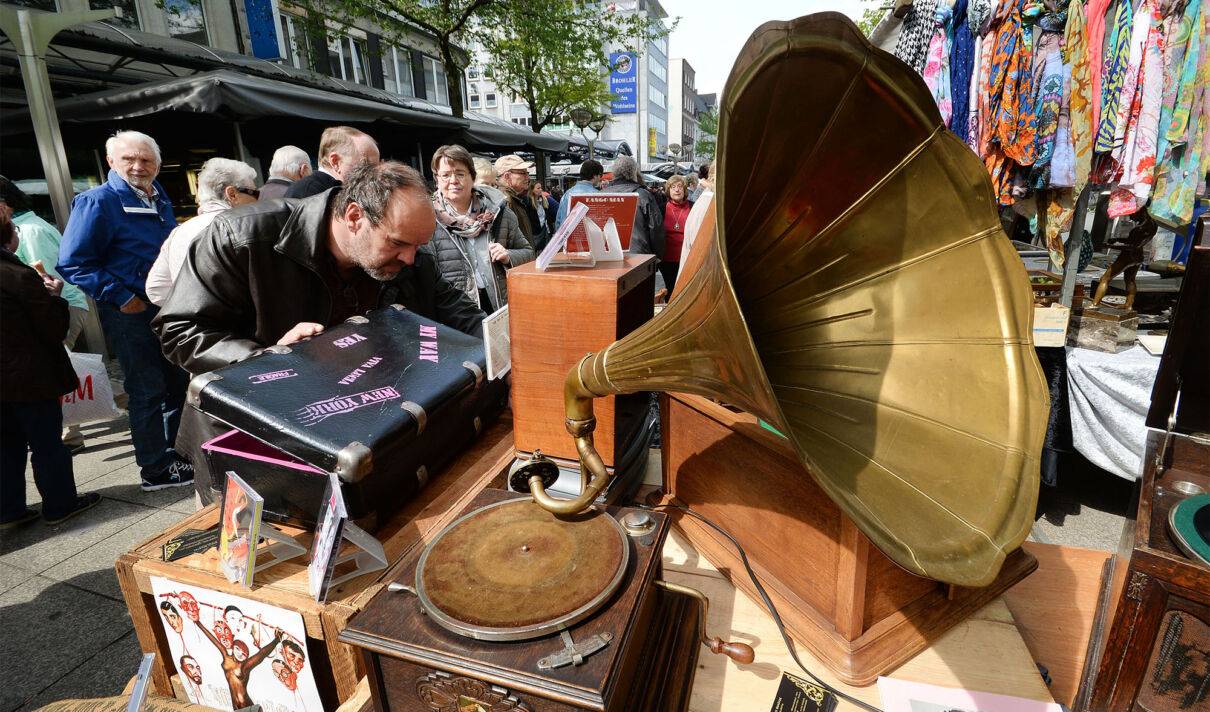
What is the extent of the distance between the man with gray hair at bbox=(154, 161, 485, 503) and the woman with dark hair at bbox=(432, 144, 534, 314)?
3.38ft

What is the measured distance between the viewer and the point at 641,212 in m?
4.38

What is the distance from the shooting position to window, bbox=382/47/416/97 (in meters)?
14.2

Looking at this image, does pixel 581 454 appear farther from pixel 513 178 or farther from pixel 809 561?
pixel 513 178

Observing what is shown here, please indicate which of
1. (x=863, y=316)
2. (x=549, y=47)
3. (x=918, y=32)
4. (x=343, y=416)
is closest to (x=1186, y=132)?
(x=918, y=32)

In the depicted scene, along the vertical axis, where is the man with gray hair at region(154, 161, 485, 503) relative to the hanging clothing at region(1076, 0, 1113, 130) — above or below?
below

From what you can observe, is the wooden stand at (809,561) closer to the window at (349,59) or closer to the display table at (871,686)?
the display table at (871,686)

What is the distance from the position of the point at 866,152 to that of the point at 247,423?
1.17 meters

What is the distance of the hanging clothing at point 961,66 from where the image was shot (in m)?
2.50

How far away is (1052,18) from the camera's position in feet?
7.18

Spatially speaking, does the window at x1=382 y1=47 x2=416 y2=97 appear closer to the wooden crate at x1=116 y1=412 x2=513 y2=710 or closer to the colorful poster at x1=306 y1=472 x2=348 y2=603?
the wooden crate at x1=116 y1=412 x2=513 y2=710

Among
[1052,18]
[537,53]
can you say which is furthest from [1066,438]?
[537,53]

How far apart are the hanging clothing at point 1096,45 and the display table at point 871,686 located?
6.79 ft

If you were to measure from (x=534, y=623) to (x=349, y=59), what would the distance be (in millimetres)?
14822

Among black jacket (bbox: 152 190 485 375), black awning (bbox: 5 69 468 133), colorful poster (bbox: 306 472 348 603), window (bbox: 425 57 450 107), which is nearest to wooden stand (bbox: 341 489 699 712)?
colorful poster (bbox: 306 472 348 603)
